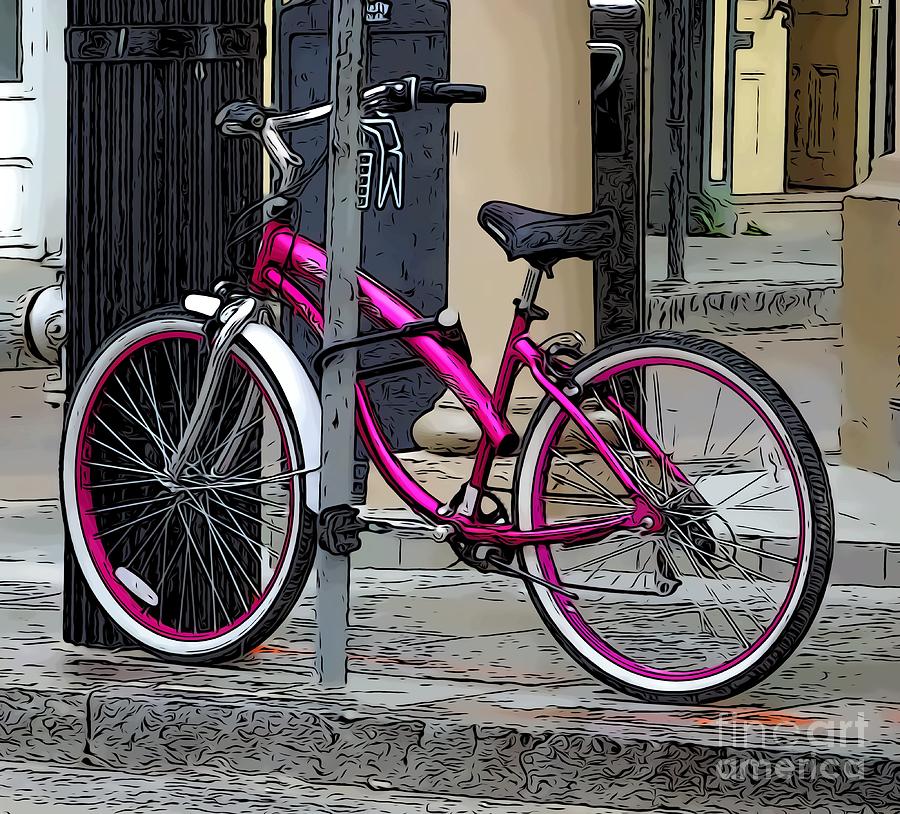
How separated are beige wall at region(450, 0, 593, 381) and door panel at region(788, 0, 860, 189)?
16028 millimetres

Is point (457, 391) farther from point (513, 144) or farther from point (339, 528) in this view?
point (513, 144)

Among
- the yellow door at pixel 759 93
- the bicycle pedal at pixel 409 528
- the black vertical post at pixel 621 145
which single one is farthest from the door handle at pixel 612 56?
the yellow door at pixel 759 93

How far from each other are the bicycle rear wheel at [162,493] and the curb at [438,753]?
0.29 metres

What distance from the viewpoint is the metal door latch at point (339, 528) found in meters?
3.83

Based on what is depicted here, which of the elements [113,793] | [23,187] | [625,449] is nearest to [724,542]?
[625,449]

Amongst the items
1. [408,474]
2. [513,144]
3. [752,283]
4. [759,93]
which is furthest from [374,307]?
[759,93]

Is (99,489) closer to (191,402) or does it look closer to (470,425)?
(191,402)

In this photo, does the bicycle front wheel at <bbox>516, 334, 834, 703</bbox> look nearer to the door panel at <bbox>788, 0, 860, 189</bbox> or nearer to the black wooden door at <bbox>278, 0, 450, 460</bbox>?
the black wooden door at <bbox>278, 0, 450, 460</bbox>

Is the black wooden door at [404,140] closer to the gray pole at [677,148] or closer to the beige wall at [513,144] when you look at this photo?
the beige wall at [513,144]

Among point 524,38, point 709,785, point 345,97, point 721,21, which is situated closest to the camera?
point 709,785

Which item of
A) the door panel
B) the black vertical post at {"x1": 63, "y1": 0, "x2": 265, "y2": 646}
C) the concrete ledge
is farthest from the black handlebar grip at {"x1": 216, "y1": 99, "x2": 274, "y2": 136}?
the door panel

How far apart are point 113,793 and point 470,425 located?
1936mm

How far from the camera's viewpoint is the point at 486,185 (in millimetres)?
5211

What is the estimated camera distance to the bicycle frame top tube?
3.78 m
